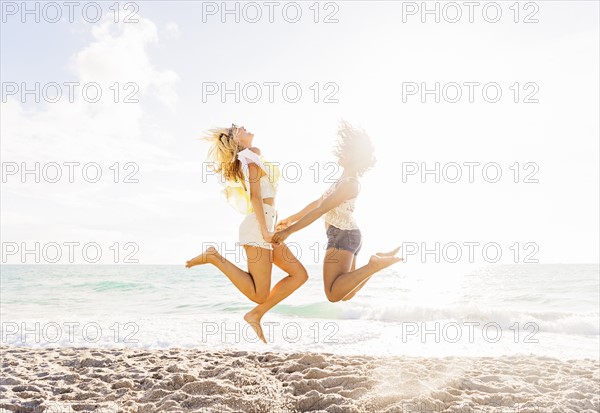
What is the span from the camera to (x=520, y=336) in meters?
12.7

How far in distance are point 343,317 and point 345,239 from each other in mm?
12106

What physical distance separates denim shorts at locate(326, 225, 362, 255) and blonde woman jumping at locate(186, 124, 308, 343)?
1.46ft

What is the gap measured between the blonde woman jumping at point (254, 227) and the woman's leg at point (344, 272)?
0.78 feet

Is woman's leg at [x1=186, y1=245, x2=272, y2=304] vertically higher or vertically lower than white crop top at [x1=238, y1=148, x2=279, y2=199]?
lower

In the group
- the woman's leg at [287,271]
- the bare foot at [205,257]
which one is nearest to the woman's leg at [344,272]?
the woman's leg at [287,271]

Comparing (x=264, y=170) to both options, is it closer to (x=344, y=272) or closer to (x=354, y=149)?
(x=354, y=149)

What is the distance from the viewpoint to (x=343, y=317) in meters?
16.4

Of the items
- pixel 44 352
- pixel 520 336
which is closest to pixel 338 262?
pixel 44 352

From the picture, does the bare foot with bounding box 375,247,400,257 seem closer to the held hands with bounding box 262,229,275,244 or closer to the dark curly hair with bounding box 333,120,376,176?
the dark curly hair with bounding box 333,120,376,176

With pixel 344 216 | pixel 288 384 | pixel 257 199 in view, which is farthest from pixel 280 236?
pixel 288 384

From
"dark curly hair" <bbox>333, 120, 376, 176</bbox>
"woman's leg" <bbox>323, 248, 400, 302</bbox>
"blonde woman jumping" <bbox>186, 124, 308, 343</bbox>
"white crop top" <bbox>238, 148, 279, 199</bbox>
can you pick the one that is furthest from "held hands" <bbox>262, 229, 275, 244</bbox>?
"dark curly hair" <bbox>333, 120, 376, 176</bbox>

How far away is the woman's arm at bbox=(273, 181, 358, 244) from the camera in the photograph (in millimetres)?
4293

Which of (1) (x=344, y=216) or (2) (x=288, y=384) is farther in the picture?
(2) (x=288, y=384)

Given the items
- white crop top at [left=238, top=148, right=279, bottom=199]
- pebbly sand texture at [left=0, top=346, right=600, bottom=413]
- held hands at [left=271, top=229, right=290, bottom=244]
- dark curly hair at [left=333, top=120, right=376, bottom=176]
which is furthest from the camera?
pebbly sand texture at [left=0, top=346, right=600, bottom=413]
